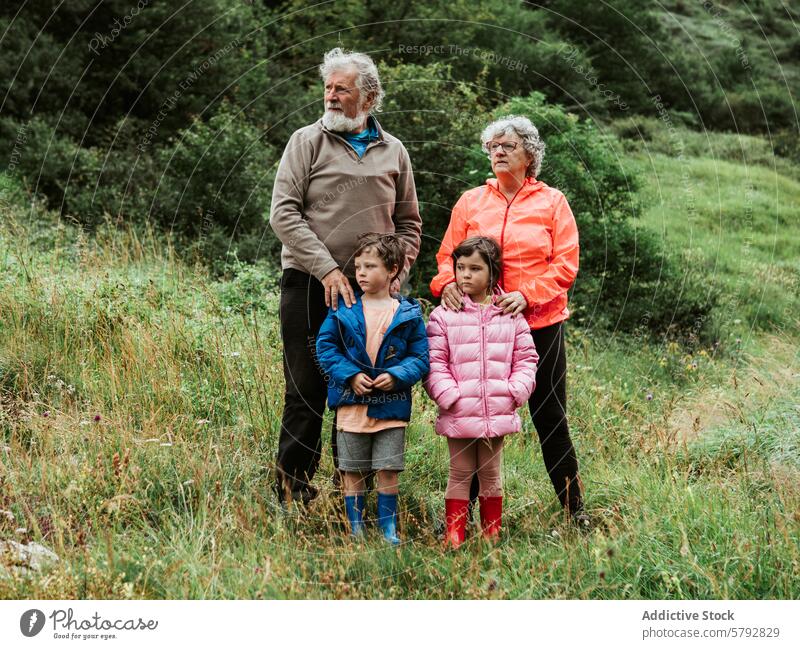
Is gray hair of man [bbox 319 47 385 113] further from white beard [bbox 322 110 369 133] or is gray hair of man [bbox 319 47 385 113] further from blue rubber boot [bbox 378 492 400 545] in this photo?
blue rubber boot [bbox 378 492 400 545]

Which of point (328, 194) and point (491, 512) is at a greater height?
point (328, 194)

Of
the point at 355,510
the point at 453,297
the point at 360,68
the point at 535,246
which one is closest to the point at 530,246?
the point at 535,246

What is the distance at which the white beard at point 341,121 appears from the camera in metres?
4.27

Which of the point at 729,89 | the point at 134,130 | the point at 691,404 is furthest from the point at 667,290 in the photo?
the point at 729,89

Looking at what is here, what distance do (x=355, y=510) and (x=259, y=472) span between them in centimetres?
83

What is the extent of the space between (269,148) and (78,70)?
471 cm

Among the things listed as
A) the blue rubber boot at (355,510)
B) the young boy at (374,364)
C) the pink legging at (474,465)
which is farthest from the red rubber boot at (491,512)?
the blue rubber boot at (355,510)

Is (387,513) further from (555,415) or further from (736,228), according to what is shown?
(736,228)

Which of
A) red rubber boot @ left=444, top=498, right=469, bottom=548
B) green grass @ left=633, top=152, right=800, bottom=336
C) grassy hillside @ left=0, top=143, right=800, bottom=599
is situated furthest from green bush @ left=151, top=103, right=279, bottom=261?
red rubber boot @ left=444, top=498, right=469, bottom=548

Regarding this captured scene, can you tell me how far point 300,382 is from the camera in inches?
175

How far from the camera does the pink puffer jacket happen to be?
415 cm

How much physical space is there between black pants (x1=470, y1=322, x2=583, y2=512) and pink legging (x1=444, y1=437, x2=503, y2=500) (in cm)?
21

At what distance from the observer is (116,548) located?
3965 mm

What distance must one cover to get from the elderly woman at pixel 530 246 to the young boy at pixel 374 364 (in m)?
0.28
